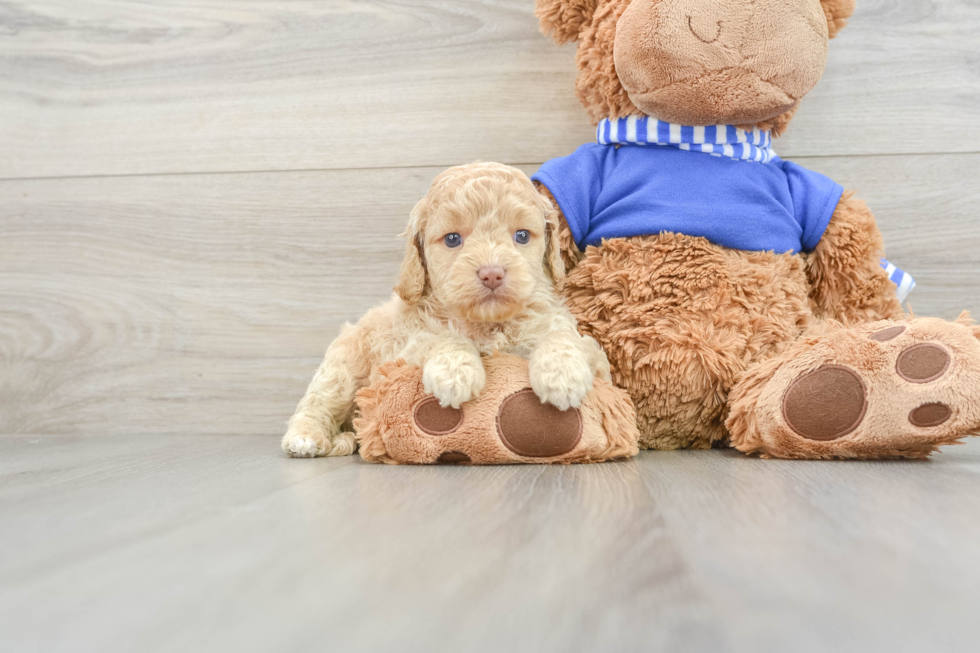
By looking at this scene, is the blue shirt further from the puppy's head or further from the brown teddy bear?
the puppy's head

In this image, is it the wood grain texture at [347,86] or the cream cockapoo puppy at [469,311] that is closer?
the cream cockapoo puppy at [469,311]

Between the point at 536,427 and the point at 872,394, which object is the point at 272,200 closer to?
the point at 536,427

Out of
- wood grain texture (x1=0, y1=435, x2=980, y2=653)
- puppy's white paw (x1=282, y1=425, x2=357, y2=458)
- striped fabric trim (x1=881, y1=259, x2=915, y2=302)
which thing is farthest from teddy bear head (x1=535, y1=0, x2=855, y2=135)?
puppy's white paw (x1=282, y1=425, x2=357, y2=458)

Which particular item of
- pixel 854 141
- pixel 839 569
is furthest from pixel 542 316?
pixel 854 141

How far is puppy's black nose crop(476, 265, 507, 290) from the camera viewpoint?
854mm

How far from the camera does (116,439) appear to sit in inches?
51.6

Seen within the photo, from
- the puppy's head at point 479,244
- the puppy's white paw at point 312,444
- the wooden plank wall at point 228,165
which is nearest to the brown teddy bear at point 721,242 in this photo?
the puppy's head at point 479,244

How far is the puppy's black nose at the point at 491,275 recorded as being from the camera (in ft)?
2.80

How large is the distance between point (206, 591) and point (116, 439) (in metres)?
1.05

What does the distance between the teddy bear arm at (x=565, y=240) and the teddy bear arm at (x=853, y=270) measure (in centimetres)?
37

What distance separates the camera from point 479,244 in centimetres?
88

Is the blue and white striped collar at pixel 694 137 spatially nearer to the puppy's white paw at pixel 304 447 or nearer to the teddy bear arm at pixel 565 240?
the teddy bear arm at pixel 565 240

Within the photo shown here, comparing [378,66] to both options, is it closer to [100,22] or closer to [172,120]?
[172,120]

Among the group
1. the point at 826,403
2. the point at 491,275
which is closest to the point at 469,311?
the point at 491,275
